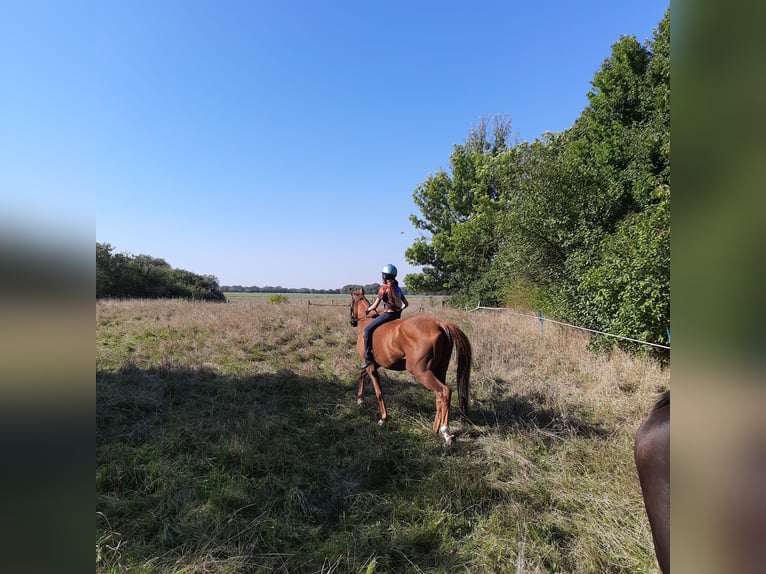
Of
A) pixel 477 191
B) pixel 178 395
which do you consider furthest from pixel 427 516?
pixel 477 191

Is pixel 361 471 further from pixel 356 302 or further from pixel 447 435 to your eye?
pixel 356 302

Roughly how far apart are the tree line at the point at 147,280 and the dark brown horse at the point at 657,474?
82.8 feet

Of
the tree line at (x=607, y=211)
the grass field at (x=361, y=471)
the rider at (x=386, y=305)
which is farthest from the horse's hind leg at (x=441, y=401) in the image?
the tree line at (x=607, y=211)

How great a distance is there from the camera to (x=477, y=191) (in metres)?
24.7

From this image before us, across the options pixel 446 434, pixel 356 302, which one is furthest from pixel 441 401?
pixel 356 302

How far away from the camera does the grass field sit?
2.91 m

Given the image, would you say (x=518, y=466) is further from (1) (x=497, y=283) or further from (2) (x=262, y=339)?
(1) (x=497, y=283)

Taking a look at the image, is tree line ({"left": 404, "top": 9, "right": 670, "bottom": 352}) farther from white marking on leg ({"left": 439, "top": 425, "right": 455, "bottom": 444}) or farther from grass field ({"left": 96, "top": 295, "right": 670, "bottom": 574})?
white marking on leg ({"left": 439, "top": 425, "right": 455, "bottom": 444})

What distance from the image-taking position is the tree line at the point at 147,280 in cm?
2436

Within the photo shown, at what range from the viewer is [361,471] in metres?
4.06

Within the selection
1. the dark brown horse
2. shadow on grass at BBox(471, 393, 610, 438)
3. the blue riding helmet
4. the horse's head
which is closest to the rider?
the blue riding helmet

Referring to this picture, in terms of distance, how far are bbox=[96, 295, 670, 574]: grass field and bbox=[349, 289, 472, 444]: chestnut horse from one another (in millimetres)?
394

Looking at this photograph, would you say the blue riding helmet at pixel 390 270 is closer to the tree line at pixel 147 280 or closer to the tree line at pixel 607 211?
the tree line at pixel 607 211
